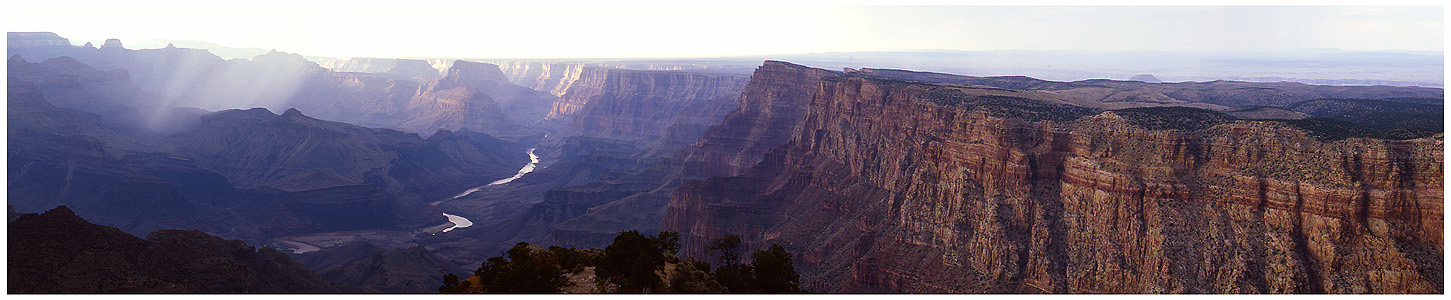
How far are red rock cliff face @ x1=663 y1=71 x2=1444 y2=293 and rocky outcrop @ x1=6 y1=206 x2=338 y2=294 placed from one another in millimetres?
48726

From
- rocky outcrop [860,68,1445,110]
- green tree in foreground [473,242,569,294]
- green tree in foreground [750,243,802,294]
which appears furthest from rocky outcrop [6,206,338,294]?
rocky outcrop [860,68,1445,110]

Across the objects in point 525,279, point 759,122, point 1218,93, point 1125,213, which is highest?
point 1218,93

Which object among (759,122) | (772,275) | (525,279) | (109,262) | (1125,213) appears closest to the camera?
(525,279)

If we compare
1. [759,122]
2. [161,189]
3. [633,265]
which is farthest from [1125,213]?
[161,189]

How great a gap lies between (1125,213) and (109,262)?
6822 cm

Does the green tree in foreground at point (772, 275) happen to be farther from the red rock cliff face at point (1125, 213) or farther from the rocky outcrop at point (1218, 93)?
the rocky outcrop at point (1218, 93)

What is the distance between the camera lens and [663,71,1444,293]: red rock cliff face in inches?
1938

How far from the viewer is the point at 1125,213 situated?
192 feet

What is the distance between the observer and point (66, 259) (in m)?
53.2

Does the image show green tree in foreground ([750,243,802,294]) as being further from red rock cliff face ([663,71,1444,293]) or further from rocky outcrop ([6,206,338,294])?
rocky outcrop ([6,206,338,294])

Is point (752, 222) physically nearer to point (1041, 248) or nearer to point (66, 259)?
point (1041, 248)

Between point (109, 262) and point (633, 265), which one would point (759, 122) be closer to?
point (109, 262)

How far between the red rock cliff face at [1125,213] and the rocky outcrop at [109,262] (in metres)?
48.7

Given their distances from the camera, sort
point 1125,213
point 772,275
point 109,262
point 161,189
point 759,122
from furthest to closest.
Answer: point 161,189, point 759,122, point 1125,213, point 109,262, point 772,275
